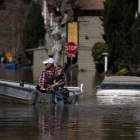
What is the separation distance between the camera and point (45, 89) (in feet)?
48.3

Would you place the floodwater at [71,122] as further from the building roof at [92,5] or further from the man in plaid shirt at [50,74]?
the building roof at [92,5]

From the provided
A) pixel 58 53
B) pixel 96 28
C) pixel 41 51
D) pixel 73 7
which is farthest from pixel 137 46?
pixel 41 51

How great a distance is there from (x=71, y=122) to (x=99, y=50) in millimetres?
32812

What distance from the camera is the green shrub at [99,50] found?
43.6 meters

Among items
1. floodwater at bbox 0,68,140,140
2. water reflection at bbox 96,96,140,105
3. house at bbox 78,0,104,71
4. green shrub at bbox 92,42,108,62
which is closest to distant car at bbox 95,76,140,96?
water reflection at bbox 96,96,140,105

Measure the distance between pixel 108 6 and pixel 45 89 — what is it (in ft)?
80.4

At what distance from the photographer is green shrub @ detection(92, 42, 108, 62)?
1716 inches

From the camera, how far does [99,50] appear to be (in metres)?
43.6

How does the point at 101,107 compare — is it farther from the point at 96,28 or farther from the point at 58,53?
the point at 96,28

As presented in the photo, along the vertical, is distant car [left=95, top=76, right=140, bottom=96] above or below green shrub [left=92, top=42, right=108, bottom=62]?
below

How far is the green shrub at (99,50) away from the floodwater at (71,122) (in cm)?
2814

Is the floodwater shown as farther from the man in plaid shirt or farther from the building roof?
the building roof

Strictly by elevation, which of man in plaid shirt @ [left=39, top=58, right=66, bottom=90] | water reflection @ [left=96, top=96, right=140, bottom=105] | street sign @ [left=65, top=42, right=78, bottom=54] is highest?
street sign @ [left=65, top=42, right=78, bottom=54]

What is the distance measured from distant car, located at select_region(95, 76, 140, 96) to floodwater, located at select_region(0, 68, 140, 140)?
7.34 ft
